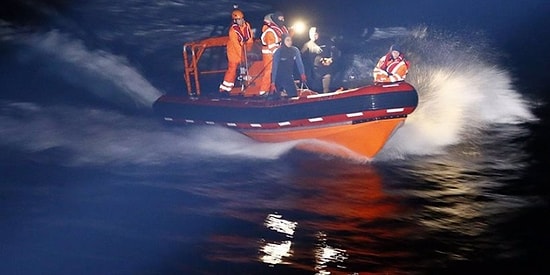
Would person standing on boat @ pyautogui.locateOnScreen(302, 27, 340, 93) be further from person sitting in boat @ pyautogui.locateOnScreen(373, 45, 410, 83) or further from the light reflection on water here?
the light reflection on water

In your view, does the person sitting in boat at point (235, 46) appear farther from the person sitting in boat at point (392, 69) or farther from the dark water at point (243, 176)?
the person sitting in boat at point (392, 69)

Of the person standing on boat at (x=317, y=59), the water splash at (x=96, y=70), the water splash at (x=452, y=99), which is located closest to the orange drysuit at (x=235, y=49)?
the person standing on boat at (x=317, y=59)

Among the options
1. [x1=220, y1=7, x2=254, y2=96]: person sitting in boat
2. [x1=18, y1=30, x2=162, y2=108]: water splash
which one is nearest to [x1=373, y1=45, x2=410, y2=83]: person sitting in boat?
[x1=220, y1=7, x2=254, y2=96]: person sitting in boat

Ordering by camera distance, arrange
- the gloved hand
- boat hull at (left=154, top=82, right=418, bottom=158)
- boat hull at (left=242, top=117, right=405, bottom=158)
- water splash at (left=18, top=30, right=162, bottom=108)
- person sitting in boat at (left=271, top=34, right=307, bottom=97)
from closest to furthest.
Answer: boat hull at (left=154, top=82, right=418, bottom=158)
boat hull at (left=242, top=117, right=405, bottom=158)
person sitting in boat at (left=271, top=34, right=307, bottom=97)
the gloved hand
water splash at (left=18, top=30, right=162, bottom=108)

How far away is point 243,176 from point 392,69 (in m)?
2.47

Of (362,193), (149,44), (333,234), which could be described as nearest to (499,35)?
(149,44)

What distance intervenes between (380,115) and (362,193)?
1.35m

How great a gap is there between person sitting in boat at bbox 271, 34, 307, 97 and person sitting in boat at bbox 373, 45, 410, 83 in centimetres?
107

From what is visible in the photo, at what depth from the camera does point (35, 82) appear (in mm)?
14664

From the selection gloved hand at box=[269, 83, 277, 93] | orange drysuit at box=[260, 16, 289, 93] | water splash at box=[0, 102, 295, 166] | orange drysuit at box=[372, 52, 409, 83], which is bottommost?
water splash at box=[0, 102, 295, 166]

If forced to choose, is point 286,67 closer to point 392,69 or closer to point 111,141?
point 392,69

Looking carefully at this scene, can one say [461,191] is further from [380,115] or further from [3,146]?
[3,146]

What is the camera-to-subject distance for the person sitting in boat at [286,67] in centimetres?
1066

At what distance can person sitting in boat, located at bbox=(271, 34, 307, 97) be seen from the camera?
10.7 m
